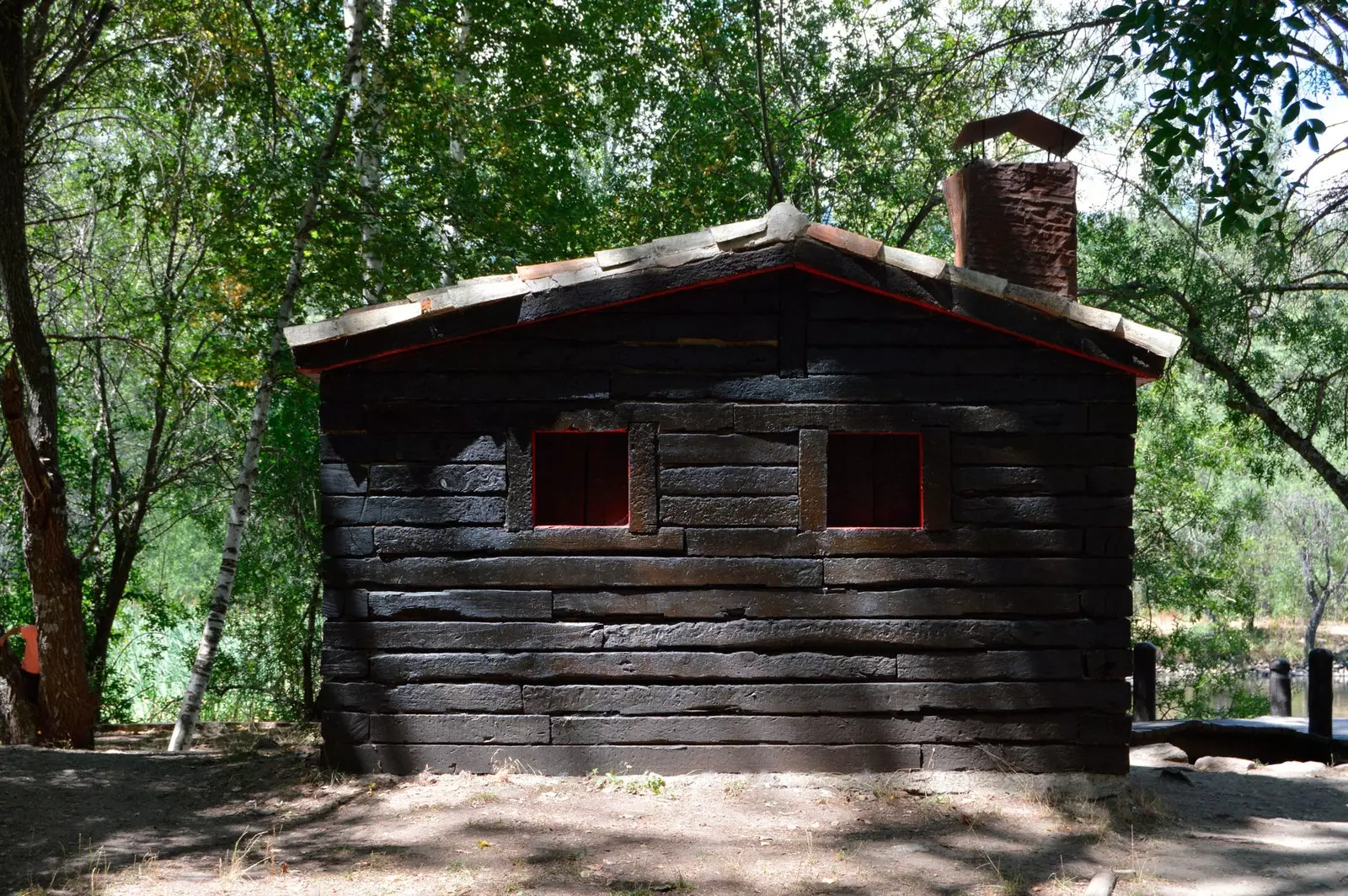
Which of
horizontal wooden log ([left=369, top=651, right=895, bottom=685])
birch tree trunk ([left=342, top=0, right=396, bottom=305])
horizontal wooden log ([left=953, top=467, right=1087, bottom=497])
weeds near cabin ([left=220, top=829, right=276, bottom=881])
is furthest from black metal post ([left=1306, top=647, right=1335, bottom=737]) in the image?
birch tree trunk ([left=342, top=0, right=396, bottom=305])

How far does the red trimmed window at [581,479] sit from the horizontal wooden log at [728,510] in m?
0.44

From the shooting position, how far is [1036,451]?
706cm

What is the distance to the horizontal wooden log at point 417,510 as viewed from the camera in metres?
6.98

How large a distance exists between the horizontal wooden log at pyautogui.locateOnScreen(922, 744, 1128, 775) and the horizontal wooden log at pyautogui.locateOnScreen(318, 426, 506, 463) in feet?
11.3

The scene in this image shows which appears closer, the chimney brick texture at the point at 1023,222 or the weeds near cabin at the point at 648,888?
the weeds near cabin at the point at 648,888

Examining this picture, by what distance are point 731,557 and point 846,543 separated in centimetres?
75

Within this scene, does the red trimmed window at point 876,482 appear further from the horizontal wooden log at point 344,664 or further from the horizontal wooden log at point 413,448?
the horizontal wooden log at point 344,664

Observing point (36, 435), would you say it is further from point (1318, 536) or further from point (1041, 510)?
point (1318, 536)

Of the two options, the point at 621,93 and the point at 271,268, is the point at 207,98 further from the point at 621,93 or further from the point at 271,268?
the point at 621,93

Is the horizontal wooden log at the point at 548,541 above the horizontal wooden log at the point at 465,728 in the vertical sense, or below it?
above

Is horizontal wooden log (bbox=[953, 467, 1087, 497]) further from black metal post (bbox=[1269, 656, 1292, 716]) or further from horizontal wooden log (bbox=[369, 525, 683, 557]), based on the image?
black metal post (bbox=[1269, 656, 1292, 716])

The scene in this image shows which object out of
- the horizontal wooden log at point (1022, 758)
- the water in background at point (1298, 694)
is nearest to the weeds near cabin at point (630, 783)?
the horizontal wooden log at point (1022, 758)

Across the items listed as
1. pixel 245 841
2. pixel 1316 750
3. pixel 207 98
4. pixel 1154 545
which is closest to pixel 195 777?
pixel 245 841

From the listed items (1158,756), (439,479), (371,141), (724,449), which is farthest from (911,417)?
(371,141)
